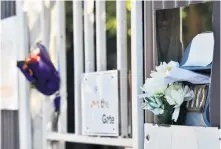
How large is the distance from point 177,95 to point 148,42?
0.43m

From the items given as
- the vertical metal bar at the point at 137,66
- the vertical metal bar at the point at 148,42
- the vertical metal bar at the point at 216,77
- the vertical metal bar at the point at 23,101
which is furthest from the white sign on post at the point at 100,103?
the vertical metal bar at the point at 216,77

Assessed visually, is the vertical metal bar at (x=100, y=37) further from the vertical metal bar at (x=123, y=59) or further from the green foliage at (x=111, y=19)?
the green foliage at (x=111, y=19)

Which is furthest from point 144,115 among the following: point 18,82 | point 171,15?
point 18,82

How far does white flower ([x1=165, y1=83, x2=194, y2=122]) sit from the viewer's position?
2156 millimetres

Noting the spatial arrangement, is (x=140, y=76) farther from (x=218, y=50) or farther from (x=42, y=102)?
(x=42, y=102)

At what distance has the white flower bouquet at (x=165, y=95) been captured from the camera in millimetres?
2162

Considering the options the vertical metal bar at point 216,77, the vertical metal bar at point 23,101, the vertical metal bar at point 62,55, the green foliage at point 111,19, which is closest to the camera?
the vertical metal bar at point 216,77

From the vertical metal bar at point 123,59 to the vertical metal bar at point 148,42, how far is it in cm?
29

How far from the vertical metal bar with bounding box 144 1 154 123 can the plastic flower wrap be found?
89 cm

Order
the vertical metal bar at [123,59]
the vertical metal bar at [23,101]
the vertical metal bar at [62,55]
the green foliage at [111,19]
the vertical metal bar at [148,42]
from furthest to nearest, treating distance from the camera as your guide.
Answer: the green foliage at [111,19]
the vertical metal bar at [23,101]
the vertical metal bar at [62,55]
the vertical metal bar at [123,59]
the vertical metal bar at [148,42]

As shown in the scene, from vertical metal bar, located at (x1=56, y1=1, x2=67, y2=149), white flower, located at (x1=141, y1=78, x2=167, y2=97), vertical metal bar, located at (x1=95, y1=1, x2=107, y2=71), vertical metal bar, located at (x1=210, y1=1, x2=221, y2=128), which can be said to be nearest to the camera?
vertical metal bar, located at (x1=210, y1=1, x2=221, y2=128)

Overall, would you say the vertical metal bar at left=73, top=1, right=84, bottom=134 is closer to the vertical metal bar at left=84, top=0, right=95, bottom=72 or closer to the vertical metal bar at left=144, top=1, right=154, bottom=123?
the vertical metal bar at left=84, top=0, right=95, bottom=72

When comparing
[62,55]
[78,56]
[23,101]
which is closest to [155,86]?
[78,56]

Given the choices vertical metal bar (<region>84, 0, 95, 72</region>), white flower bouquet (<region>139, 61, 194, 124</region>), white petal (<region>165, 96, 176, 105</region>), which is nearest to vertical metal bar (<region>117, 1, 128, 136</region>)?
vertical metal bar (<region>84, 0, 95, 72</region>)
